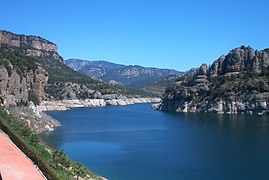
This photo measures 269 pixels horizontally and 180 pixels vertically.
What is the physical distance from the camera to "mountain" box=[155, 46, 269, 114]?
132m

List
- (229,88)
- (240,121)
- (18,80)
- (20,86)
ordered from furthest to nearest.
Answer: (229,88) → (240,121) → (20,86) → (18,80)

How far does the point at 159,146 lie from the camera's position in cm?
6469

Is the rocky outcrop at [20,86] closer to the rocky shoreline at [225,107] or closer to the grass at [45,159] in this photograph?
the grass at [45,159]

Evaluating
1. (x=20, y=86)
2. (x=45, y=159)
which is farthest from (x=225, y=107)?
(x=45, y=159)

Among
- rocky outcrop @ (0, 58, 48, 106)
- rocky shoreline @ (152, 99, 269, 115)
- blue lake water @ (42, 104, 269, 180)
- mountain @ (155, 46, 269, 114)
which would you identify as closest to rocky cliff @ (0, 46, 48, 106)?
rocky outcrop @ (0, 58, 48, 106)

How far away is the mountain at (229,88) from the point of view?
132 meters

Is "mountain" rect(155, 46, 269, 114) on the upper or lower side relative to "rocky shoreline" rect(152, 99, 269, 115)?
upper

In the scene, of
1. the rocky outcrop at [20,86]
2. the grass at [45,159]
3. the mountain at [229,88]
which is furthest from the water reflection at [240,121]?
the grass at [45,159]

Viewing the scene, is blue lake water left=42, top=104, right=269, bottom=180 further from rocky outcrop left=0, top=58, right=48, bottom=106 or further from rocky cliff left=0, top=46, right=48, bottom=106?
rocky cliff left=0, top=46, right=48, bottom=106

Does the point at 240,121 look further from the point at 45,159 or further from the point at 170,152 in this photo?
the point at 45,159

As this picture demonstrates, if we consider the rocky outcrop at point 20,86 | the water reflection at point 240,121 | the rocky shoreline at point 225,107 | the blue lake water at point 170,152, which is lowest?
the blue lake water at point 170,152

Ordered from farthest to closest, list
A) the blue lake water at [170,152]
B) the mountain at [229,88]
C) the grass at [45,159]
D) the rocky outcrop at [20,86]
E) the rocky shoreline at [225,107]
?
1. the mountain at [229,88]
2. the rocky shoreline at [225,107]
3. the rocky outcrop at [20,86]
4. the blue lake water at [170,152]
5. the grass at [45,159]

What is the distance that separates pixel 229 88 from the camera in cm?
14075

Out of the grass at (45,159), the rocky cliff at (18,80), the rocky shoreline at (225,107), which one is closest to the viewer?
the grass at (45,159)
